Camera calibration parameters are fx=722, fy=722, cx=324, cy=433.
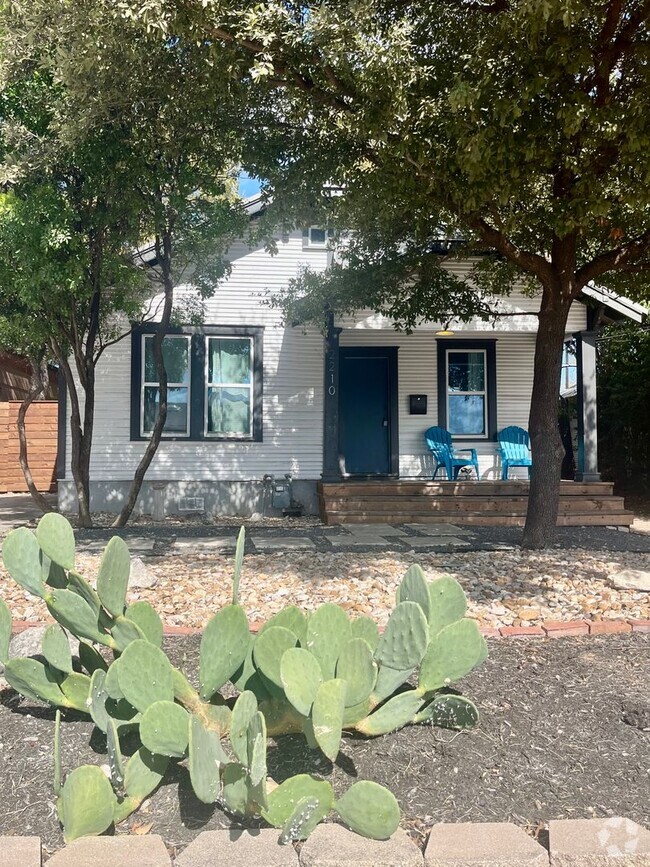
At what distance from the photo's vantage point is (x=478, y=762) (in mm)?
2564

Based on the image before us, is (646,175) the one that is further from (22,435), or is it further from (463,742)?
(22,435)

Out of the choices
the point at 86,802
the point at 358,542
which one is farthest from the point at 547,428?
the point at 86,802

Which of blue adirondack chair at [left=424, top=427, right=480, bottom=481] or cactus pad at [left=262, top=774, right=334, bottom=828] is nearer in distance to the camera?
cactus pad at [left=262, top=774, right=334, bottom=828]

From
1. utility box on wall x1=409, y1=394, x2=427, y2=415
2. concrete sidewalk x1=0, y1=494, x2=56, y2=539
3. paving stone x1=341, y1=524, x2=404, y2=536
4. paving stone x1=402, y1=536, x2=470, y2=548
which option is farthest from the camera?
utility box on wall x1=409, y1=394, x2=427, y2=415

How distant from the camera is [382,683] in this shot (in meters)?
2.59

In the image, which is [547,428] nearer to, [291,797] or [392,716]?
[392,716]

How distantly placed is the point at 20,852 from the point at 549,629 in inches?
113

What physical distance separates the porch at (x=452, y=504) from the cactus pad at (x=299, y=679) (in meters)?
7.67

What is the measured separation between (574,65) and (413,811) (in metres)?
5.64

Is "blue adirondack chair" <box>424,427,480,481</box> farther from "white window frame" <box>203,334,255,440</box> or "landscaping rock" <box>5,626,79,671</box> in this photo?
"landscaping rock" <box>5,626,79,671</box>

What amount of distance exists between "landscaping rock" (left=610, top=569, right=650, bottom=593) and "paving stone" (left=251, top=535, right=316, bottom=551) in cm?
295

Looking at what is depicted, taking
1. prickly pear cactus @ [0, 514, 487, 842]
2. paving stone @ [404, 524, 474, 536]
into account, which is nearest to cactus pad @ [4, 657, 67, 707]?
prickly pear cactus @ [0, 514, 487, 842]

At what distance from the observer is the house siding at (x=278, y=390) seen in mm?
11133

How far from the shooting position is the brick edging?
3.94 meters
